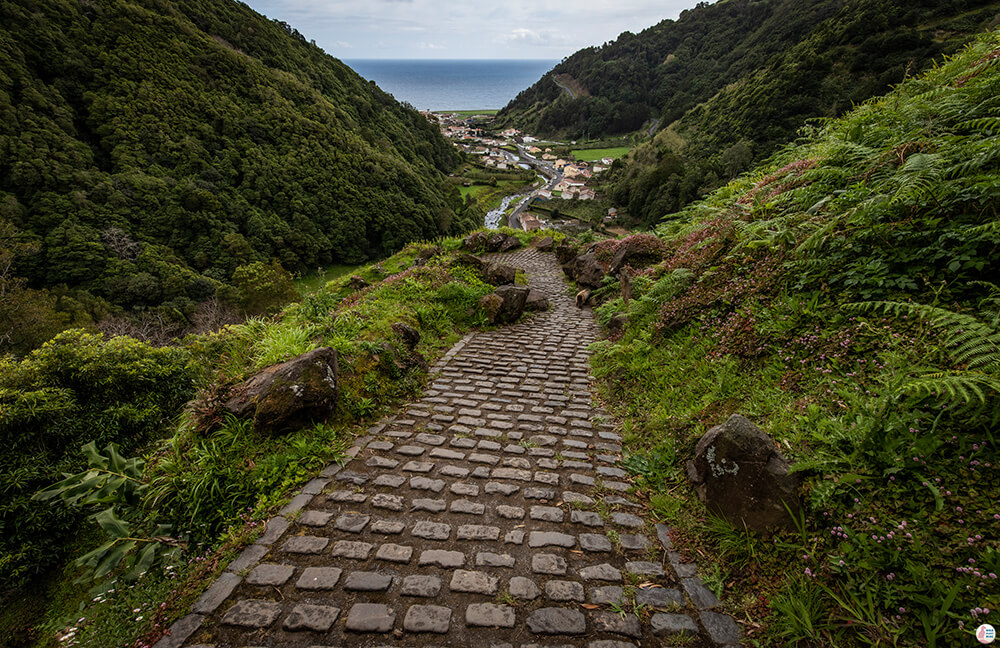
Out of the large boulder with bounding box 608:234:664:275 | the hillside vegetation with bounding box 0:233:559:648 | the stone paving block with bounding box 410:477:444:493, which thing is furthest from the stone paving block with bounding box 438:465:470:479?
the large boulder with bounding box 608:234:664:275

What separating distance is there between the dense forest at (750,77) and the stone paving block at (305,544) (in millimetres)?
12140

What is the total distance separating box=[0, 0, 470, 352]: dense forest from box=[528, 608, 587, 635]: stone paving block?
93.3ft

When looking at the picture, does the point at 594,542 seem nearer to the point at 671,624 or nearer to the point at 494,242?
the point at 671,624

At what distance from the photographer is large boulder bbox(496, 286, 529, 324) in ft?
29.9

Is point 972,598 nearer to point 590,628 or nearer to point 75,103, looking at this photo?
point 590,628

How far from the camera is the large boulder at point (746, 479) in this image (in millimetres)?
2789

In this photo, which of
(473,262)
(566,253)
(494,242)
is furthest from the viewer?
(494,242)

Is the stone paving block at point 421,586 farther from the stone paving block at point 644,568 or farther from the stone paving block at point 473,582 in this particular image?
the stone paving block at point 644,568

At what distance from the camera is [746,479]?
9.73 feet

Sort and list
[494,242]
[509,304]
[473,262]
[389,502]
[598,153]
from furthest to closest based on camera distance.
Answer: [598,153], [494,242], [473,262], [509,304], [389,502]

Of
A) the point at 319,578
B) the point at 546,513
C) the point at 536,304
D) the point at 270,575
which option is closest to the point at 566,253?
the point at 536,304

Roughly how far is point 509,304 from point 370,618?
284 inches

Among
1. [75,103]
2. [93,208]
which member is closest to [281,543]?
[93,208]

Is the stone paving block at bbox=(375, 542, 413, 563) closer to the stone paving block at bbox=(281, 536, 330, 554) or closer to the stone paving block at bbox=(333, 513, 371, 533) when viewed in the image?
the stone paving block at bbox=(333, 513, 371, 533)
